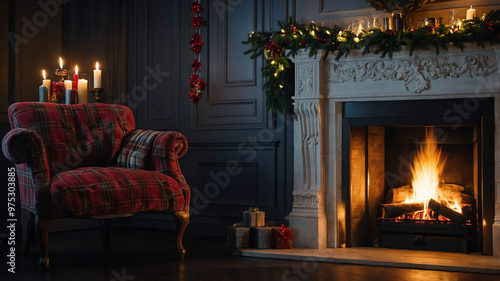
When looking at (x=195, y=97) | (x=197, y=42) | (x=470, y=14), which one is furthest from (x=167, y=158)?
(x=470, y=14)

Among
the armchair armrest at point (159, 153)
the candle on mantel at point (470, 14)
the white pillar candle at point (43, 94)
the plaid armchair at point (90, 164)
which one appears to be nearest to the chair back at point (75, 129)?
the plaid armchair at point (90, 164)

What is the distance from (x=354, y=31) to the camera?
147 inches

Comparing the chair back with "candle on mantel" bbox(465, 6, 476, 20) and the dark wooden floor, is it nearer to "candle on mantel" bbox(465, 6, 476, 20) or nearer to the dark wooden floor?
the dark wooden floor

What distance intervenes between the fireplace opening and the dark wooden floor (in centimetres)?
64

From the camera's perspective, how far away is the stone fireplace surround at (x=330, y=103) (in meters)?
3.59

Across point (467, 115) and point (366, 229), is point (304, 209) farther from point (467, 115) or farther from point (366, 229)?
point (467, 115)

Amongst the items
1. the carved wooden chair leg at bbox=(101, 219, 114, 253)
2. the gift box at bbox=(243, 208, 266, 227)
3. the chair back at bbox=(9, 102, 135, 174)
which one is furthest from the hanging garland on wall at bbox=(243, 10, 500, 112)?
the carved wooden chair leg at bbox=(101, 219, 114, 253)

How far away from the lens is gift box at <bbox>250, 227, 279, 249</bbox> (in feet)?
12.0

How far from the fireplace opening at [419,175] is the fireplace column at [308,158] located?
0.17m

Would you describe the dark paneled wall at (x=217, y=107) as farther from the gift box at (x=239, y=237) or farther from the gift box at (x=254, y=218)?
the gift box at (x=239, y=237)

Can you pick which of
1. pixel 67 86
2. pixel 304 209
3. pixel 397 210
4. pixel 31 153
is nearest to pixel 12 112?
pixel 31 153

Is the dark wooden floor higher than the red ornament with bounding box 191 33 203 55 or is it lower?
lower

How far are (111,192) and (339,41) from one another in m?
1.69

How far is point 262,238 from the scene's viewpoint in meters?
3.65
